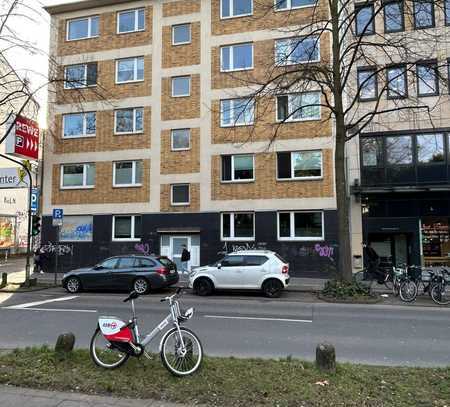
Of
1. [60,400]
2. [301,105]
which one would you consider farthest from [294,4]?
[60,400]

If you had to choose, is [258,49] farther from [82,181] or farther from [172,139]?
[82,181]

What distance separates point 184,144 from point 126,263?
352 inches

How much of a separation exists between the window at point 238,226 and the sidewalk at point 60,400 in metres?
17.1

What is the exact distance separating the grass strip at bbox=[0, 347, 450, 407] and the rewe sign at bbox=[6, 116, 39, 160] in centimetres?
1805

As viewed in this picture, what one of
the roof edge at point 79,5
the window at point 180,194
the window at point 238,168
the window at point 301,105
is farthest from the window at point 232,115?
the roof edge at point 79,5

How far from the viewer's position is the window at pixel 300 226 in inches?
818

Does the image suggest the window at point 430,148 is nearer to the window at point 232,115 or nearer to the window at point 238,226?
the window at point 232,115

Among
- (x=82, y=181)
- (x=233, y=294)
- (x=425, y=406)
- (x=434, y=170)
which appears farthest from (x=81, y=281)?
(x=434, y=170)

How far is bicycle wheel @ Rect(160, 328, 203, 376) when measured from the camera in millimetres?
5301

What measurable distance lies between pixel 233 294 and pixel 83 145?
1413 cm

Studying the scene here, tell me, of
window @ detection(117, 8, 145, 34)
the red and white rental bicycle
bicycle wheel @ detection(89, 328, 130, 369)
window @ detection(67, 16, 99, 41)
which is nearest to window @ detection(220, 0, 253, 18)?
window @ detection(117, 8, 145, 34)

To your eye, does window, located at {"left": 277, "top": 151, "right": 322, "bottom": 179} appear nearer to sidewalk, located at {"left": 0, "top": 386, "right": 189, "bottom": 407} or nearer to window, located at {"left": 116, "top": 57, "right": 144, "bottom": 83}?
window, located at {"left": 116, "top": 57, "right": 144, "bottom": 83}

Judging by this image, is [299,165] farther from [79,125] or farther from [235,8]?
[79,125]

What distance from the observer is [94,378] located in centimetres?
514
